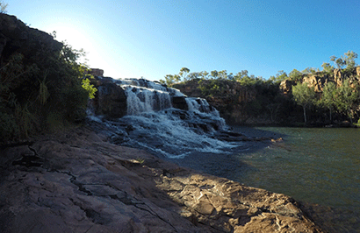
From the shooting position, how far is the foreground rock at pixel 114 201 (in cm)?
173

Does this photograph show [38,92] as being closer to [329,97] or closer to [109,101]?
[109,101]

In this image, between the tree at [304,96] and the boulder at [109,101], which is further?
the tree at [304,96]

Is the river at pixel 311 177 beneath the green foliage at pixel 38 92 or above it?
beneath

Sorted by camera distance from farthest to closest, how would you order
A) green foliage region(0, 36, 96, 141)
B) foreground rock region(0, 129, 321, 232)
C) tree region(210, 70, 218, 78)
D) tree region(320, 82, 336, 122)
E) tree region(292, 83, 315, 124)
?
tree region(210, 70, 218, 78) → tree region(292, 83, 315, 124) → tree region(320, 82, 336, 122) → green foliage region(0, 36, 96, 141) → foreground rock region(0, 129, 321, 232)

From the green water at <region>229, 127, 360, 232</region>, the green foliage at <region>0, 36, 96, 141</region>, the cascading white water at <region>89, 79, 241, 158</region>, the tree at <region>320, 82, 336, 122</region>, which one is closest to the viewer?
the green water at <region>229, 127, 360, 232</region>

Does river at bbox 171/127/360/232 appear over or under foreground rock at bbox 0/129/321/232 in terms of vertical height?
under

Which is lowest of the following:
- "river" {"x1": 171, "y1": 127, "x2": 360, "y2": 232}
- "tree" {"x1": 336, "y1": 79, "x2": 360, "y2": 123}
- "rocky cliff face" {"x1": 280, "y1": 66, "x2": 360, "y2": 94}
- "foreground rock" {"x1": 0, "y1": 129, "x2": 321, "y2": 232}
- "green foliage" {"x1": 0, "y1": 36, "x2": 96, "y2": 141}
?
"river" {"x1": 171, "y1": 127, "x2": 360, "y2": 232}

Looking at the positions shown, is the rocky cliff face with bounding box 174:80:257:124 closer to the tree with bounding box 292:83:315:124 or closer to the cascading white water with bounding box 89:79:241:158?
the tree with bounding box 292:83:315:124

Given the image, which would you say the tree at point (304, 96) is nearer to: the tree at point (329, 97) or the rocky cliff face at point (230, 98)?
the tree at point (329, 97)

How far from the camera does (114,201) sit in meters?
2.30

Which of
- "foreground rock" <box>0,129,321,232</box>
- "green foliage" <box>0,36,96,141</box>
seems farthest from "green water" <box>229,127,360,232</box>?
"green foliage" <box>0,36,96,141</box>

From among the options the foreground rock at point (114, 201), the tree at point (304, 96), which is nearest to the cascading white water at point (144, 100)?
the foreground rock at point (114, 201)

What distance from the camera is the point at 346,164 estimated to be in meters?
7.04

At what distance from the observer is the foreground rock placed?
68.1 inches
